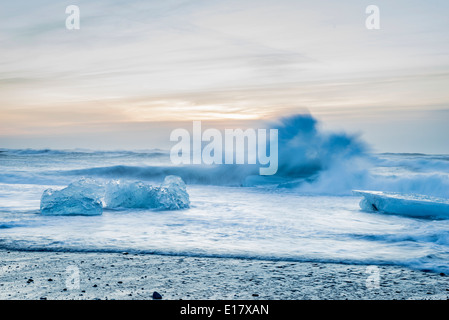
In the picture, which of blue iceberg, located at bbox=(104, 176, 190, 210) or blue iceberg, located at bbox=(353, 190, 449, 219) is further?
blue iceberg, located at bbox=(104, 176, 190, 210)

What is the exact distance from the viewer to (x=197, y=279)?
3412mm

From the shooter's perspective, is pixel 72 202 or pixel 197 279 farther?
pixel 72 202

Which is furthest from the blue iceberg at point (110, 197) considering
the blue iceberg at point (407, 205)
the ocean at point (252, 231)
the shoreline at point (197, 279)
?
the blue iceberg at point (407, 205)

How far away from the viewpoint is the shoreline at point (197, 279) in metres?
3.03

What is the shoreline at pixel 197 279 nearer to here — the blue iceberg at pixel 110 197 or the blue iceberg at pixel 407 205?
the blue iceberg at pixel 110 197

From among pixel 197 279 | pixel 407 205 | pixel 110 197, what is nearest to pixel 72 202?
pixel 110 197

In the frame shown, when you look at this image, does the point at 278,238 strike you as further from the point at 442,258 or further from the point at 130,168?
the point at 130,168

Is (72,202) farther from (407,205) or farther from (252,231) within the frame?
(407,205)

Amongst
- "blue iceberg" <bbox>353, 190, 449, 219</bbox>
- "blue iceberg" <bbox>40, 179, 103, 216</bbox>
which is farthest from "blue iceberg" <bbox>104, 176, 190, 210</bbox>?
"blue iceberg" <bbox>353, 190, 449, 219</bbox>

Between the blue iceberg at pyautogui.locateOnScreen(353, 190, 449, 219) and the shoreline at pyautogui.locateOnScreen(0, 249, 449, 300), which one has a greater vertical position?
the shoreline at pyautogui.locateOnScreen(0, 249, 449, 300)

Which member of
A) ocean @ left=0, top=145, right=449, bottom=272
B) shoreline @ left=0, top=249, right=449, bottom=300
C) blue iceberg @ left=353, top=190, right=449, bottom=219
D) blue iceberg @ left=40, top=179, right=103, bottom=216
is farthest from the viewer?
blue iceberg @ left=353, top=190, right=449, bottom=219

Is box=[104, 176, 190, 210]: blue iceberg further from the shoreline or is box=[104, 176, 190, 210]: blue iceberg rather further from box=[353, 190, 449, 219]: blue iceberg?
the shoreline

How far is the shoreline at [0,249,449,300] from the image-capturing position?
303 cm

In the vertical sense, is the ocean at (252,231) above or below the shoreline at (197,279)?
below
